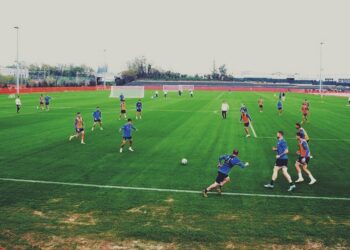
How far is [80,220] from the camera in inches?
435

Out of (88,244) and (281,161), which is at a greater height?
(281,161)

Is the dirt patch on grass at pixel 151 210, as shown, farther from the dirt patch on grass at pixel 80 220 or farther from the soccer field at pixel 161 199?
the dirt patch on grass at pixel 80 220

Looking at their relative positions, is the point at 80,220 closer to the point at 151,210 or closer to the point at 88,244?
the point at 88,244

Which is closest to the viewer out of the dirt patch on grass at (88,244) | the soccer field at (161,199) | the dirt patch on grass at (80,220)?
the dirt patch on grass at (88,244)

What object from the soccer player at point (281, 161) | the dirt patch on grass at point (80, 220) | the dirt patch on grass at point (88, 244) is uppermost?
the soccer player at point (281, 161)

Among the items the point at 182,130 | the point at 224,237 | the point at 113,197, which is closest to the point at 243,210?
the point at 224,237

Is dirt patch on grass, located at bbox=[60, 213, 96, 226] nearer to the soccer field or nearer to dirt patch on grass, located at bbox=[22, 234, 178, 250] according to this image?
the soccer field

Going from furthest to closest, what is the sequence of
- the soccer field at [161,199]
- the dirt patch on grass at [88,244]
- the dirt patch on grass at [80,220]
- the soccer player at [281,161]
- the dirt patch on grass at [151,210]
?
the soccer player at [281,161]
the dirt patch on grass at [151,210]
the dirt patch on grass at [80,220]
the soccer field at [161,199]
the dirt patch on grass at [88,244]

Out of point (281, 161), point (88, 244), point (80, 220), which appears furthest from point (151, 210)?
point (281, 161)

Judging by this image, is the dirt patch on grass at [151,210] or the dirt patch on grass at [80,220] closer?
the dirt patch on grass at [80,220]

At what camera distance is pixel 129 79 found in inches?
6649

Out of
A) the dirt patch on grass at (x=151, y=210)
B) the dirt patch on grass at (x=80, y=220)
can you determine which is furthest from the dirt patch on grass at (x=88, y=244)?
the dirt patch on grass at (x=151, y=210)

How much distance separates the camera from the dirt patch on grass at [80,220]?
1082 cm

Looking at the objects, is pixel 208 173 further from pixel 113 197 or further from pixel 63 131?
pixel 63 131
